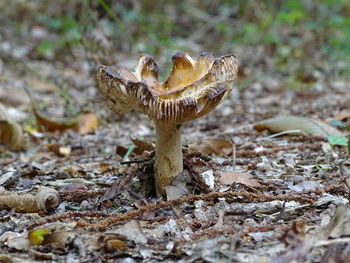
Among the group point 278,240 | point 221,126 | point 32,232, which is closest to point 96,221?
point 32,232

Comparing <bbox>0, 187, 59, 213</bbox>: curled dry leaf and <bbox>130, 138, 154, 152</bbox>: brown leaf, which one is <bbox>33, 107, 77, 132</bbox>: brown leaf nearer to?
<bbox>130, 138, 154, 152</bbox>: brown leaf

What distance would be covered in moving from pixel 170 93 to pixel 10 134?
2428 millimetres

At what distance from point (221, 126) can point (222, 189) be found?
2.47 meters

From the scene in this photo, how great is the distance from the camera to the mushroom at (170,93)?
Answer: 2469mm

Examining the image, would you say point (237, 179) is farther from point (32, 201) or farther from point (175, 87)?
point (32, 201)

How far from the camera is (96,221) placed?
2.52 m

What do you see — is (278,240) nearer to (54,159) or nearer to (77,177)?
(77,177)

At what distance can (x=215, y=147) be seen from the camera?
3762 millimetres

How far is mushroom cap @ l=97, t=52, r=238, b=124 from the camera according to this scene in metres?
2.46

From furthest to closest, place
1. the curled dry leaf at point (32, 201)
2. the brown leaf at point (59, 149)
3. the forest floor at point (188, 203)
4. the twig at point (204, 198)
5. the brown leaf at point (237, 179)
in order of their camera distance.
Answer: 1. the brown leaf at point (59, 149)
2. the brown leaf at point (237, 179)
3. the curled dry leaf at point (32, 201)
4. the twig at point (204, 198)
5. the forest floor at point (188, 203)

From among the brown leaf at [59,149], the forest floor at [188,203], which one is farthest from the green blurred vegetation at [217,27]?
the forest floor at [188,203]

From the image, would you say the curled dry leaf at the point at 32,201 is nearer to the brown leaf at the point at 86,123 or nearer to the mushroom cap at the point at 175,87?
the mushroom cap at the point at 175,87

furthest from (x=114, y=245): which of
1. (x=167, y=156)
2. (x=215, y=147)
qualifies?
(x=215, y=147)

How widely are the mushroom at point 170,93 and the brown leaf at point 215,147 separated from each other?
37.5 inches
